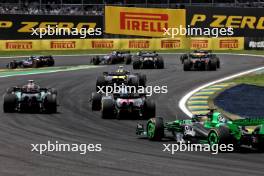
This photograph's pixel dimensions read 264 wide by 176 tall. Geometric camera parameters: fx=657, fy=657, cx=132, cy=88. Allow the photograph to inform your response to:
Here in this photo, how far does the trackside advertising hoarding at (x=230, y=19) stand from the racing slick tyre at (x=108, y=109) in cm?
4025

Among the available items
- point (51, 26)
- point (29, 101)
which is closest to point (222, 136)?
point (29, 101)

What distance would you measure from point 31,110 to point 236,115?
7.33 m

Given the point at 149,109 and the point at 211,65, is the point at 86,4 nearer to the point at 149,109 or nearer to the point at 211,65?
the point at 211,65

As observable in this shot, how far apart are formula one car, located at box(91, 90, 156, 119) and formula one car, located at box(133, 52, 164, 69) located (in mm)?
20110

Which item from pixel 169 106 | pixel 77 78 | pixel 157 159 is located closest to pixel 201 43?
pixel 77 78

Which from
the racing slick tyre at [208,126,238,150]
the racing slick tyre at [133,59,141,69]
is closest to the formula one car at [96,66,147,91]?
the racing slick tyre at [133,59,141,69]

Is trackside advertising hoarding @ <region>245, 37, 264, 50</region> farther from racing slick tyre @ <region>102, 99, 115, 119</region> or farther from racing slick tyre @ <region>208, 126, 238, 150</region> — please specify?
racing slick tyre @ <region>208, 126, 238, 150</region>

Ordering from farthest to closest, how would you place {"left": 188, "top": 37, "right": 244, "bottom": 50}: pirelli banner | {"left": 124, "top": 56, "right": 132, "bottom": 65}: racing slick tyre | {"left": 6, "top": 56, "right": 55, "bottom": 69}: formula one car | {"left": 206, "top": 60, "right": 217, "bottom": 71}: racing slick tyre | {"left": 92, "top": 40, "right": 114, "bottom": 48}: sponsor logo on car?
{"left": 92, "top": 40, "right": 114, "bottom": 48}: sponsor logo on car, {"left": 188, "top": 37, "right": 244, "bottom": 50}: pirelli banner, {"left": 124, "top": 56, "right": 132, "bottom": 65}: racing slick tyre, {"left": 6, "top": 56, "right": 55, "bottom": 69}: formula one car, {"left": 206, "top": 60, "right": 217, "bottom": 71}: racing slick tyre

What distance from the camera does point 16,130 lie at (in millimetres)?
18688

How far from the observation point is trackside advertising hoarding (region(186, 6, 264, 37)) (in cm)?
6041

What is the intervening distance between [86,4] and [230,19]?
1348cm

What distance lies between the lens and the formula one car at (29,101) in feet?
75.0

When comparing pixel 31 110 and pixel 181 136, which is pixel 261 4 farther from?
pixel 181 136

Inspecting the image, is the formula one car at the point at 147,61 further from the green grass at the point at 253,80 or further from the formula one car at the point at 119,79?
the formula one car at the point at 119,79
